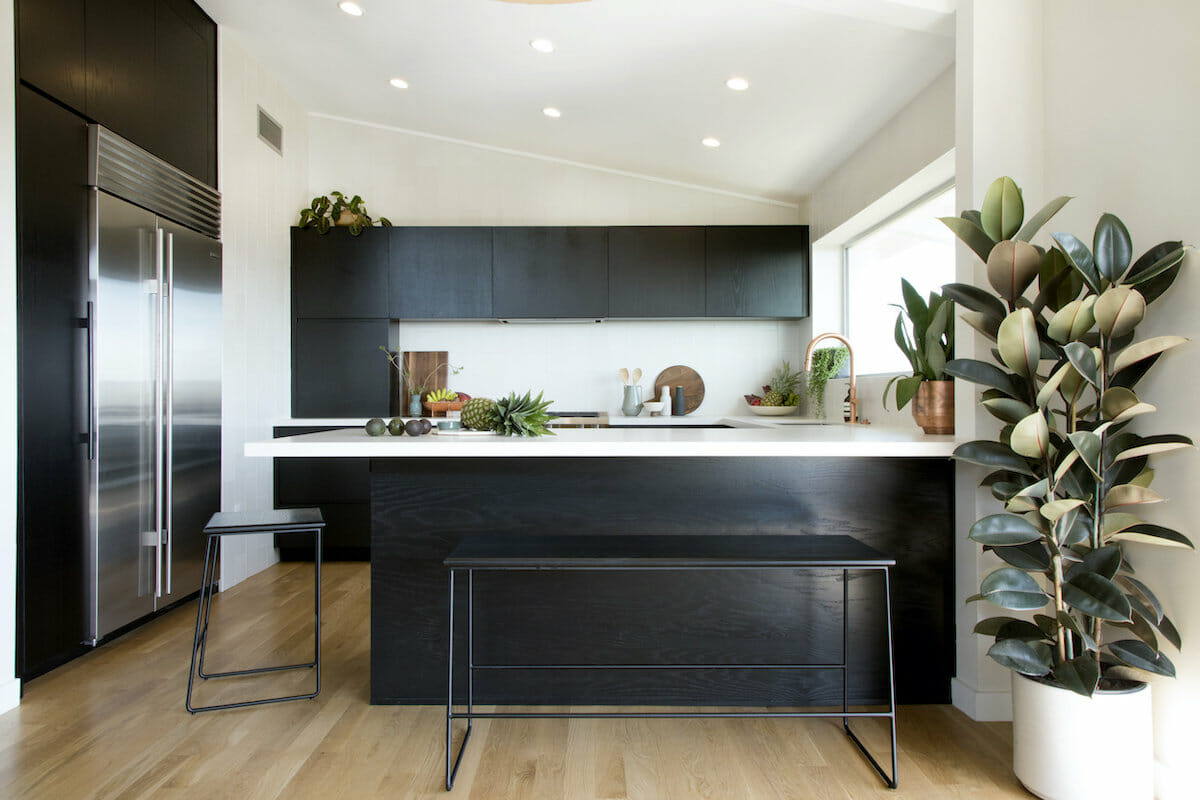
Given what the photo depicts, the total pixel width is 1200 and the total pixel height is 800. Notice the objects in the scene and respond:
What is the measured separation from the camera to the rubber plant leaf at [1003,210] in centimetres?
201

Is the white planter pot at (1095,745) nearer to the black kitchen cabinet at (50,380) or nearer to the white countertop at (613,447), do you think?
the white countertop at (613,447)

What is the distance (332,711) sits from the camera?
7.98 feet

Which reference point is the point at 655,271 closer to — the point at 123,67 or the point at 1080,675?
the point at 123,67

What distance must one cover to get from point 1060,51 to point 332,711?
313 cm

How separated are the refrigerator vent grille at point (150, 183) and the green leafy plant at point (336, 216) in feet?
3.34

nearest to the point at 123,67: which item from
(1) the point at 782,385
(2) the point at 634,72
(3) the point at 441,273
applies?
(3) the point at 441,273

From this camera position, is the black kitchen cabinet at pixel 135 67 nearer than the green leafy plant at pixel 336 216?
Yes

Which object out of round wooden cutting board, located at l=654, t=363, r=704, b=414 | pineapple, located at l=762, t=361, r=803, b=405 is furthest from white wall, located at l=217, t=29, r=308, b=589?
pineapple, located at l=762, t=361, r=803, b=405

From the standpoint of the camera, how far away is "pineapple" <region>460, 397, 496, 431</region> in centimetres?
259

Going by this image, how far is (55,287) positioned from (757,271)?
3926 mm

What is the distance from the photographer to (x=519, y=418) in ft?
8.24

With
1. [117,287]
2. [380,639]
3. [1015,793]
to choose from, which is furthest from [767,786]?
[117,287]

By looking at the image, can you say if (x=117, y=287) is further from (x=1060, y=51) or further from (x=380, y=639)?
(x=1060, y=51)

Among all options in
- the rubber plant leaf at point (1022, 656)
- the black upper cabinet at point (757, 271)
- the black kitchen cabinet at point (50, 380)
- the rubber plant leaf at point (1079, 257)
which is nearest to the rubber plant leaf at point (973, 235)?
the rubber plant leaf at point (1079, 257)
